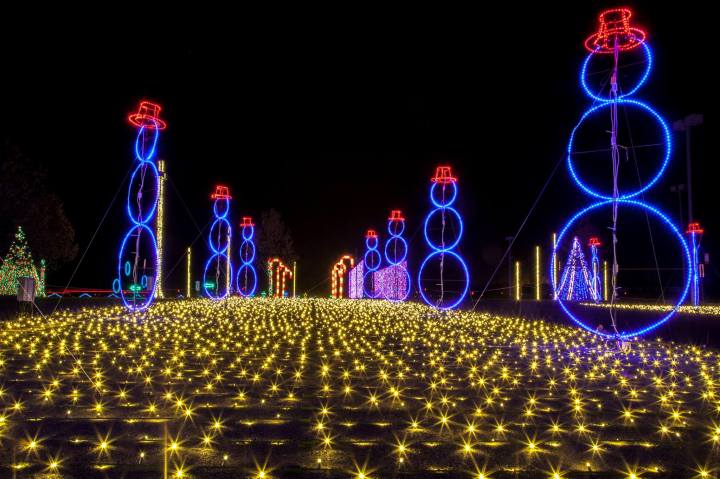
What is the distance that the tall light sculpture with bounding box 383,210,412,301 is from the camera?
101 ft

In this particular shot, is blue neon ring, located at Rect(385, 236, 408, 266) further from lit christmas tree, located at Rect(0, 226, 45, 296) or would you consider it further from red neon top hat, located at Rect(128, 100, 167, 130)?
red neon top hat, located at Rect(128, 100, 167, 130)

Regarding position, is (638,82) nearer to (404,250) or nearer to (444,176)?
(444,176)

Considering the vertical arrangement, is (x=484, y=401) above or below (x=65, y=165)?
below

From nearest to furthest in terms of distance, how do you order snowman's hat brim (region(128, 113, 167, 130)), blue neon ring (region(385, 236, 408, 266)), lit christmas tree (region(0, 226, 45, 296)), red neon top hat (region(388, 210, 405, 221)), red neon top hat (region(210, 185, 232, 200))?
snowman's hat brim (region(128, 113, 167, 130)) → red neon top hat (region(210, 185, 232, 200)) → lit christmas tree (region(0, 226, 45, 296)) → red neon top hat (region(388, 210, 405, 221)) → blue neon ring (region(385, 236, 408, 266))

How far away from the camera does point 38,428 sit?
4.68 metres

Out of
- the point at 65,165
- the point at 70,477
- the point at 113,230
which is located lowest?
the point at 70,477

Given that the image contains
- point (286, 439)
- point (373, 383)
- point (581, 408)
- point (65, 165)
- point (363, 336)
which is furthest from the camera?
point (65, 165)

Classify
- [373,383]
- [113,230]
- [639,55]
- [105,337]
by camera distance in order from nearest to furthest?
1. [373,383]
2. [639,55]
3. [105,337]
4. [113,230]

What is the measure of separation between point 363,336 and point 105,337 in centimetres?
450

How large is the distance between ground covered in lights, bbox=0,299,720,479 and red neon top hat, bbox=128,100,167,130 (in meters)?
7.02

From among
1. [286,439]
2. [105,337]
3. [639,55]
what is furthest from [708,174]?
[286,439]

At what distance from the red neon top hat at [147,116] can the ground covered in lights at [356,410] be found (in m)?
7.02

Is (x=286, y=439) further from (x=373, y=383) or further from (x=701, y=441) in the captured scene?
(x=701, y=441)

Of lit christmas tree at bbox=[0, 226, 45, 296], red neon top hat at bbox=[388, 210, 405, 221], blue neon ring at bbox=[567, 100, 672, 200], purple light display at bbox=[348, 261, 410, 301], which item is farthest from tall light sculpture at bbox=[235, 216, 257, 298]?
blue neon ring at bbox=[567, 100, 672, 200]
